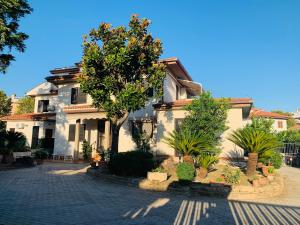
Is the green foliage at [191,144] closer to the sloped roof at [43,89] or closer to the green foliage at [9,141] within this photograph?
the green foliage at [9,141]

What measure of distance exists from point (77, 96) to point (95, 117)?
430cm

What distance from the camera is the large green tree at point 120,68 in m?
15.2

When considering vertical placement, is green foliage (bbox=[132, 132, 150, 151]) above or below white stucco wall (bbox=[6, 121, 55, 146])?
below

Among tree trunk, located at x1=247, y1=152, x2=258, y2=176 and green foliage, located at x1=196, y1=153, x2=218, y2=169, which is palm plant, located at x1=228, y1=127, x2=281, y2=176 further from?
green foliage, located at x1=196, y1=153, x2=218, y2=169

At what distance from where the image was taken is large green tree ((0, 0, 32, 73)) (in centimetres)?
1642

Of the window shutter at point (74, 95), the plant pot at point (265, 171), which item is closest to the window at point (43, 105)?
the window shutter at point (74, 95)

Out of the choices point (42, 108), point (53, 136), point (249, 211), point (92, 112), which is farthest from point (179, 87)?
point (249, 211)

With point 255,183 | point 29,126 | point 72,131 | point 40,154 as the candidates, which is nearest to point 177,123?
point 255,183

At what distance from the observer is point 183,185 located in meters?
11.6

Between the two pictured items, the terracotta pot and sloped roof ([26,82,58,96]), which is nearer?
the terracotta pot

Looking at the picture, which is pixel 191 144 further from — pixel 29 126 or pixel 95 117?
pixel 29 126

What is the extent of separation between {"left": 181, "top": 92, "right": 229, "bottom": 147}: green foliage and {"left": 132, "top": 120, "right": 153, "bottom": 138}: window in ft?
15.7

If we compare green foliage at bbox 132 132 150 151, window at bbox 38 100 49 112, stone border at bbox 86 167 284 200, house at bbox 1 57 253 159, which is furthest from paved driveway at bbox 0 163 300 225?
window at bbox 38 100 49 112

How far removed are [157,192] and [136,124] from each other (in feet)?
34.2
